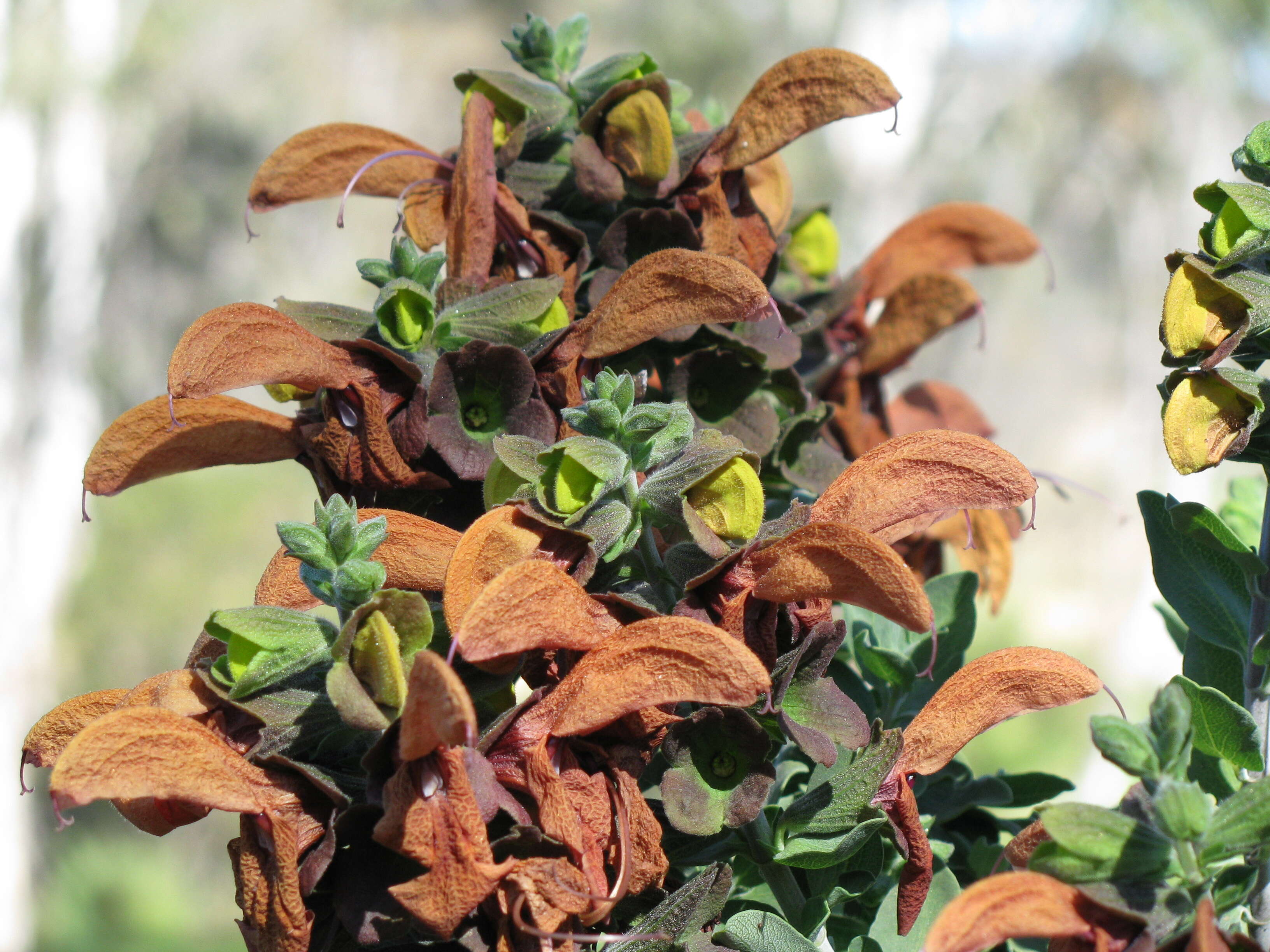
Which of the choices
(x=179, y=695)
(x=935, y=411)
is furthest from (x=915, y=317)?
(x=179, y=695)

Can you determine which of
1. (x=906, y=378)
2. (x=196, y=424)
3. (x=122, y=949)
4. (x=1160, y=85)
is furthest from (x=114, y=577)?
(x=1160, y=85)

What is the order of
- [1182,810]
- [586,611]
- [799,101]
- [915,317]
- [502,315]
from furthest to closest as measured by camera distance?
[915,317], [799,101], [502,315], [586,611], [1182,810]

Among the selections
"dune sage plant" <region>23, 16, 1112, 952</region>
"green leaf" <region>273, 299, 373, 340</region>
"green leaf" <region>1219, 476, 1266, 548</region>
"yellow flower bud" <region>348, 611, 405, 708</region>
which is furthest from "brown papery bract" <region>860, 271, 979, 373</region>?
"yellow flower bud" <region>348, 611, 405, 708</region>

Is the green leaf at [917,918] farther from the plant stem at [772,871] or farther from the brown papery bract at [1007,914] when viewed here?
the brown papery bract at [1007,914]

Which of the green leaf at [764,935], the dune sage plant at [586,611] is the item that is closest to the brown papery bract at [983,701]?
the dune sage plant at [586,611]

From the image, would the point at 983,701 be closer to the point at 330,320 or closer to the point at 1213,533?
the point at 1213,533

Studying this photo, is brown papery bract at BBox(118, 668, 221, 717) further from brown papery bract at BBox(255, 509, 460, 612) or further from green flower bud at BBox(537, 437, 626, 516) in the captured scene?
green flower bud at BBox(537, 437, 626, 516)

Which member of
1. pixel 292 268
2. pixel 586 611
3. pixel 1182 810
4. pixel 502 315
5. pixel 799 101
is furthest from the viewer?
pixel 292 268
